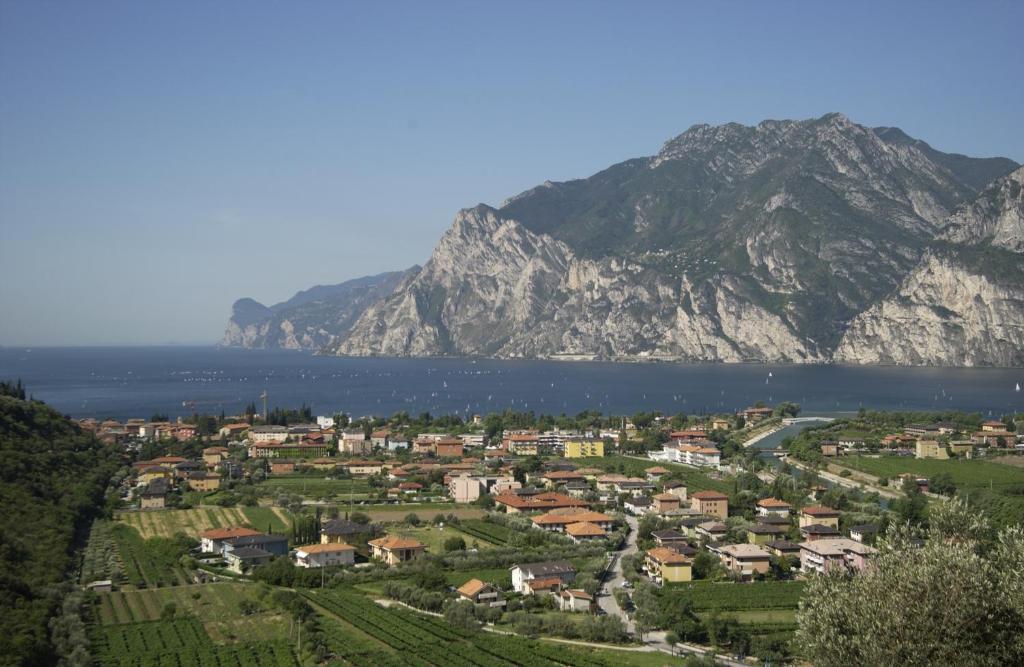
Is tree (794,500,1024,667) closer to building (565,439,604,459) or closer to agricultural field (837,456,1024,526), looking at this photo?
agricultural field (837,456,1024,526)

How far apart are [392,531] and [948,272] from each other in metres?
139

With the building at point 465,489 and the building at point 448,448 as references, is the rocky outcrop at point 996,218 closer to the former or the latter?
the building at point 448,448

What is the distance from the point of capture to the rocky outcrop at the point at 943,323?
150 meters

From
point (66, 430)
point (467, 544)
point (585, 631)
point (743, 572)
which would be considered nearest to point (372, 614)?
point (585, 631)

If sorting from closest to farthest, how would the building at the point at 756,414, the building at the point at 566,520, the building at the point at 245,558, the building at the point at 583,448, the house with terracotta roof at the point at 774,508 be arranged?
the building at the point at 245,558
the building at the point at 566,520
the house with terracotta roof at the point at 774,508
the building at the point at 583,448
the building at the point at 756,414

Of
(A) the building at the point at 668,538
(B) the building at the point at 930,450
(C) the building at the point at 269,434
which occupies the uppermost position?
(C) the building at the point at 269,434

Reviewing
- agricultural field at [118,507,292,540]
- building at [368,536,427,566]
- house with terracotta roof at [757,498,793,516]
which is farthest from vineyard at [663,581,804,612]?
agricultural field at [118,507,292,540]

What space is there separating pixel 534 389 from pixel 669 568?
9010 cm

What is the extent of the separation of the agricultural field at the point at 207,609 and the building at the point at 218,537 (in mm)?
4788

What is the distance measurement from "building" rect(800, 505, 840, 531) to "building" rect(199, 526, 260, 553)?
70.2 ft

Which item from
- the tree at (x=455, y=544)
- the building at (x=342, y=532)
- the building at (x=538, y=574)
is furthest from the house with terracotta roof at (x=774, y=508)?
the building at (x=342, y=532)

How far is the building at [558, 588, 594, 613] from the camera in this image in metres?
29.3

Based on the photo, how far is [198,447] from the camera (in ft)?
212

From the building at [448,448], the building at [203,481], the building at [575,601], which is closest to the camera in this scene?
the building at [575,601]
